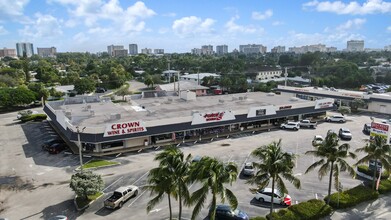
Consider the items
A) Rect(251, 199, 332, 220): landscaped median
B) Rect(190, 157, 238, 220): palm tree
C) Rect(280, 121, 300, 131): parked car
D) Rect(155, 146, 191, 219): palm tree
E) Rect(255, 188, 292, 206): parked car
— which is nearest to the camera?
Rect(190, 157, 238, 220): palm tree

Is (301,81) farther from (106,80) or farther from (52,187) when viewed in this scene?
(52,187)

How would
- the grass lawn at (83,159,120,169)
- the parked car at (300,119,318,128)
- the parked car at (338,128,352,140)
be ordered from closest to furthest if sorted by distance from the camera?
the grass lawn at (83,159,120,169) < the parked car at (338,128,352,140) < the parked car at (300,119,318,128)

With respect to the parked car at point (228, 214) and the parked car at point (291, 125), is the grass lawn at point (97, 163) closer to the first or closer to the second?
the parked car at point (228, 214)

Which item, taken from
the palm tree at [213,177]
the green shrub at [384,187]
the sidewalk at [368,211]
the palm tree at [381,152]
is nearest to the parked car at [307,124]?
the green shrub at [384,187]

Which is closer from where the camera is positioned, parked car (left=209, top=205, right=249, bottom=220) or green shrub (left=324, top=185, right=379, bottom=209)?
parked car (left=209, top=205, right=249, bottom=220)

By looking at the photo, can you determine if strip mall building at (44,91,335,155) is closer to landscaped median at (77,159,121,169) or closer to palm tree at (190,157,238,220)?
landscaped median at (77,159,121,169)

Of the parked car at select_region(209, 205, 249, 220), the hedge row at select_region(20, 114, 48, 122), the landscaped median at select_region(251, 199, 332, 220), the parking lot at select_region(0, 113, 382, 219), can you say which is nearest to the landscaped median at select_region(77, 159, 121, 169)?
the parking lot at select_region(0, 113, 382, 219)

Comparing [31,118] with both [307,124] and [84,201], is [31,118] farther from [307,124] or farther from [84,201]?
[307,124]

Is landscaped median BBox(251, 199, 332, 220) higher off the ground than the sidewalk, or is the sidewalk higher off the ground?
landscaped median BBox(251, 199, 332, 220)

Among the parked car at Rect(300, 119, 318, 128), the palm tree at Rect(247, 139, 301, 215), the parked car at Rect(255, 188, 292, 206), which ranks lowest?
the parked car at Rect(255, 188, 292, 206)
